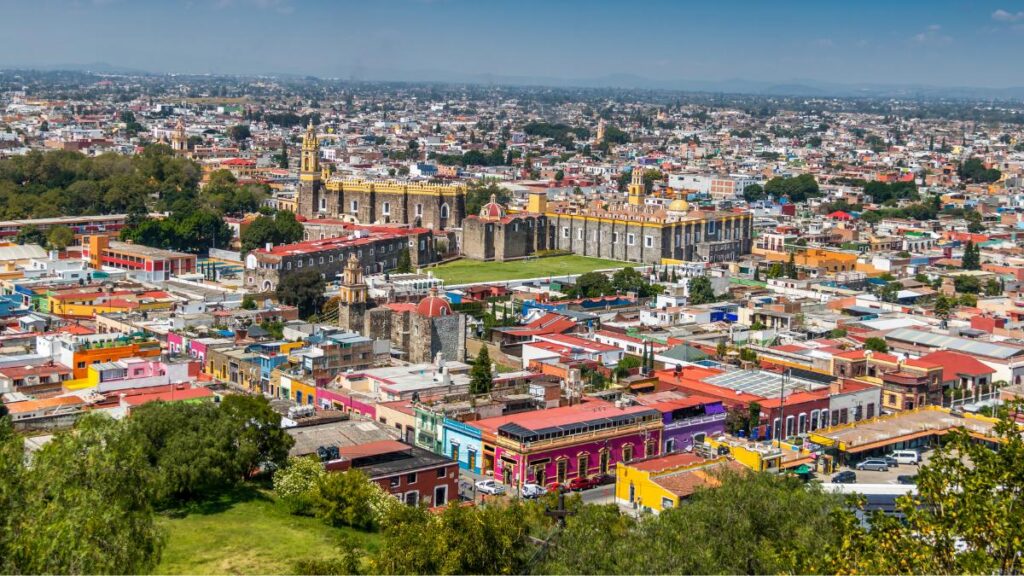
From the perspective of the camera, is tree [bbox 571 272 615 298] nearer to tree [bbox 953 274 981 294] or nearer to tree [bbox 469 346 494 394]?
tree [bbox 953 274 981 294]

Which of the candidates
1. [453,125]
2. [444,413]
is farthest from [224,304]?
[453,125]

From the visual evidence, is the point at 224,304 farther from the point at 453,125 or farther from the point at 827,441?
the point at 453,125

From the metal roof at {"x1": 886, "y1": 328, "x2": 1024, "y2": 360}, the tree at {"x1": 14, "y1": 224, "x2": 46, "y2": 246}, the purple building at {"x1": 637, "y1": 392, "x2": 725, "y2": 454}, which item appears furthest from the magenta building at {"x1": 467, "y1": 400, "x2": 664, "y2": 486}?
the tree at {"x1": 14, "y1": 224, "x2": 46, "y2": 246}

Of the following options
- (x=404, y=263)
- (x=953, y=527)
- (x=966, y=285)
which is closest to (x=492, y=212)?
(x=404, y=263)

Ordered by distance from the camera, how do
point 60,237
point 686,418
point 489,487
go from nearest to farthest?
point 489,487 < point 686,418 < point 60,237

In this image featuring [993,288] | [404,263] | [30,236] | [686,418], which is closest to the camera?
[686,418]

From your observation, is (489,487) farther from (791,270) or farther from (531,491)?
(791,270)
